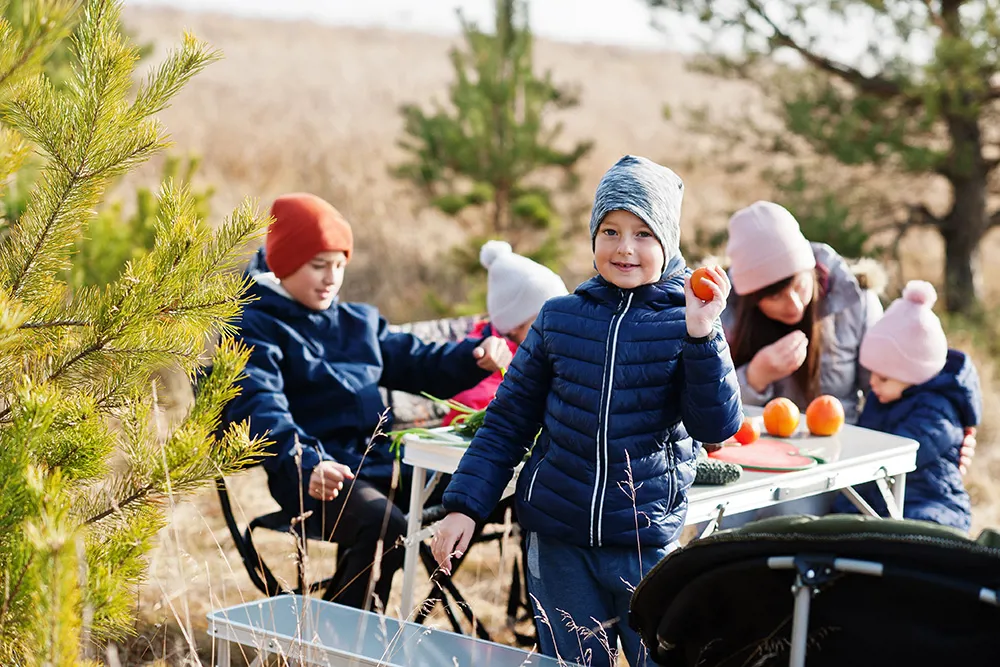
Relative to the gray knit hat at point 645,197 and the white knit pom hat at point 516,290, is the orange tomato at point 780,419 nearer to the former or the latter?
the white knit pom hat at point 516,290

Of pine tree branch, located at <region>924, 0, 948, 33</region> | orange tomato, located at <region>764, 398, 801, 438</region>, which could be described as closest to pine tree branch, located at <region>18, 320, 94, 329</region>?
orange tomato, located at <region>764, 398, 801, 438</region>

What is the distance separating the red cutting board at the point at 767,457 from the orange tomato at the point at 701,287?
2.90 ft

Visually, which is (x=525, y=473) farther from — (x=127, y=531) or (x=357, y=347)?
(x=357, y=347)

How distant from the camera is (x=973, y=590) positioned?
191cm

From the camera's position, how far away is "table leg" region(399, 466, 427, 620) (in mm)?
3611

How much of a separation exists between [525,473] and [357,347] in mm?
1464

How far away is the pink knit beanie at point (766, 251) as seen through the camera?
14.2 ft

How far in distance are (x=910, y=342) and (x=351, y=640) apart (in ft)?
7.50

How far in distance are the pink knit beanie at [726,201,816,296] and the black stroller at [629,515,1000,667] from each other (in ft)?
7.34

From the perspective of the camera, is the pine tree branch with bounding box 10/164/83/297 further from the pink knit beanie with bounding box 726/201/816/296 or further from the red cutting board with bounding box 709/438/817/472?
the pink knit beanie with bounding box 726/201/816/296

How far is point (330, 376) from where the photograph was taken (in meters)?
4.15

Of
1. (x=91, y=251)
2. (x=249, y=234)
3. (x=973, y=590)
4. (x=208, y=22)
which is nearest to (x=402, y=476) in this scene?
(x=249, y=234)

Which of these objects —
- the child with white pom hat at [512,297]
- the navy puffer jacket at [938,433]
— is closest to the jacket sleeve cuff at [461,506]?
the child with white pom hat at [512,297]

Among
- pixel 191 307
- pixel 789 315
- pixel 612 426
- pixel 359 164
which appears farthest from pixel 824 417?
→ pixel 359 164
